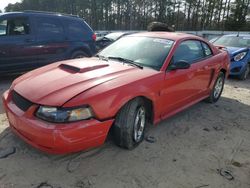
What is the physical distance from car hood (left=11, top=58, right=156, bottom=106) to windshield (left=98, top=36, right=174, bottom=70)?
10.2 inches

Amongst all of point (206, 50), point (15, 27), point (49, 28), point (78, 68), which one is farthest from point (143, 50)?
point (15, 27)

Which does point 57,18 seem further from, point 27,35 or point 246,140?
point 246,140

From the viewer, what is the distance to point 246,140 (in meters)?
3.78

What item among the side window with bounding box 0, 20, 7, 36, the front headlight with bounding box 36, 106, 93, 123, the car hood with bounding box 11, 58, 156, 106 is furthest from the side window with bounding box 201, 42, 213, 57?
the side window with bounding box 0, 20, 7, 36

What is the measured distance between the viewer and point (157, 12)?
160 ft

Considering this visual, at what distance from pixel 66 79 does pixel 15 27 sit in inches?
158

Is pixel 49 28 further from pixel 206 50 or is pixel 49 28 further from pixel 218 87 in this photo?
pixel 218 87

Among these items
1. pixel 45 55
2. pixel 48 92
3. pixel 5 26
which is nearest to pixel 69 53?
pixel 45 55

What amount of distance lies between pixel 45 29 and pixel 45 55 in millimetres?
682

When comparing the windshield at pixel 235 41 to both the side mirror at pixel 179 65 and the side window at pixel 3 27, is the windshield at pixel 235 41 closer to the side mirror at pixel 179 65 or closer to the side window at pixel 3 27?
the side mirror at pixel 179 65

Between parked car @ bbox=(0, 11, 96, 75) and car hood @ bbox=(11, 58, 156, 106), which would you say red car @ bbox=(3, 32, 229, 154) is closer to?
car hood @ bbox=(11, 58, 156, 106)

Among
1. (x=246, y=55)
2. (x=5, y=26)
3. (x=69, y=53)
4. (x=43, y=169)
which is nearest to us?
(x=43, y=169)

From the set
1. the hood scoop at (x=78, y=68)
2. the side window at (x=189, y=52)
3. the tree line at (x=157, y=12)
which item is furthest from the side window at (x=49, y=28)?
the tree line at (x=157, y=12)

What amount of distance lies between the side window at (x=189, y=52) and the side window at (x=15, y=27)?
4113mm
